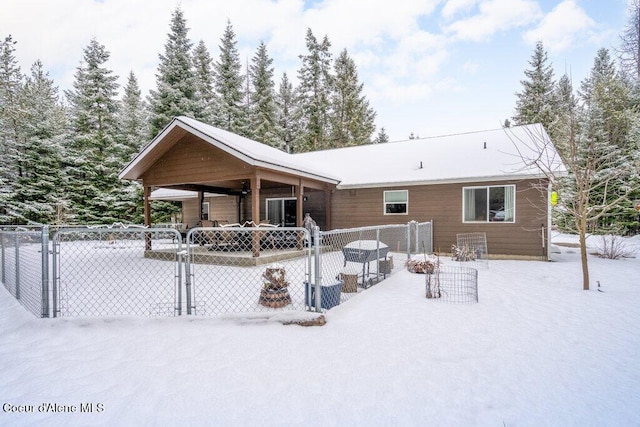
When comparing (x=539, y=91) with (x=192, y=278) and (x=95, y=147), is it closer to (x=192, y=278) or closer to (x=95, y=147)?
(x=192, y=278)

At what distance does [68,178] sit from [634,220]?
32.6 metres

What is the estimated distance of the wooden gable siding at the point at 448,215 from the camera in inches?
357

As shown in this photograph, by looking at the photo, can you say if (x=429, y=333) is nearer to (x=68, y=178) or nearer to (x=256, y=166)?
(x=256, y=166)

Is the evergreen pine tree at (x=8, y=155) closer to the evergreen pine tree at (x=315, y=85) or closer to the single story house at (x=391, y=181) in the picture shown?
the single story house at (x=391, y=181)

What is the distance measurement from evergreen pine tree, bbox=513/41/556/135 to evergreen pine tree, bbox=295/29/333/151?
15134 mm

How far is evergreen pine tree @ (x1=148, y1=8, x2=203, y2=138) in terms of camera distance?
1933cm

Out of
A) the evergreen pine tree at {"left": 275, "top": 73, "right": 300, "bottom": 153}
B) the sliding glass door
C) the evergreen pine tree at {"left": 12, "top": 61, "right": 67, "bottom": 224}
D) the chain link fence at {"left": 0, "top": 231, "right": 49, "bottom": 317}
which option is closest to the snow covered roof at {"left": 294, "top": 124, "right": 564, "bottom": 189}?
the sliding glass door

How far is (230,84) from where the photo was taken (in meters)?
24.3

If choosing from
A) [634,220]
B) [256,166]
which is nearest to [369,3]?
[256,166]

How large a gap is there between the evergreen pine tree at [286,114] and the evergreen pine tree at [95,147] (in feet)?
38.0

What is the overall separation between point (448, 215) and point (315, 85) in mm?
18681

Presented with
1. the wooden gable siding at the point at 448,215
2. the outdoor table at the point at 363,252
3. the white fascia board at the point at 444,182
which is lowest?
the outdoor table at the point at 363,252

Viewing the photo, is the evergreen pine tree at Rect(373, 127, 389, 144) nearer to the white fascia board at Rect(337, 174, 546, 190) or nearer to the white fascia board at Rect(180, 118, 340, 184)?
the white fascia board at Rect(337, 174, 546, 190)

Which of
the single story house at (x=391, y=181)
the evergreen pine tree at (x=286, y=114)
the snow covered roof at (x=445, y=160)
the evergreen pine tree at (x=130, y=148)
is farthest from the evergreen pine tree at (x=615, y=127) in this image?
the evergreen pine tree at (x=130, y=148)
